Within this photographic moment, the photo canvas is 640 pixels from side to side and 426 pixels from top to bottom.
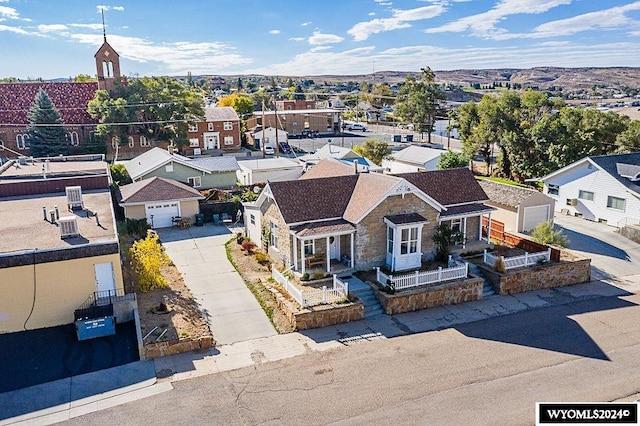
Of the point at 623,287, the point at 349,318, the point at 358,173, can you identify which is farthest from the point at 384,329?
the point at 623,287

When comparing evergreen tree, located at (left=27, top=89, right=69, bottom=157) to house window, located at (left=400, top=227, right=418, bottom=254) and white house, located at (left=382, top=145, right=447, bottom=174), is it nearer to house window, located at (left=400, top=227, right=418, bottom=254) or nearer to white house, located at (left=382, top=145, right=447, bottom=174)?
white house, located at (left=382, top=145, right=447, bottom=174)

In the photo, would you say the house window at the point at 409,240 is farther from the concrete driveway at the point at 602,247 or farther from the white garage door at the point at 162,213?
the white garage door at the point at 162,213

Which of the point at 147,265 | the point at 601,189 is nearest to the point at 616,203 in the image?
the point at 601,189

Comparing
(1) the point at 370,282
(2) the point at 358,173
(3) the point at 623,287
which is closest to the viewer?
(1) the point at 370,282

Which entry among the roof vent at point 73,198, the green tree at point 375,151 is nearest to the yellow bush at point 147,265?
the roof vent at point 73,198

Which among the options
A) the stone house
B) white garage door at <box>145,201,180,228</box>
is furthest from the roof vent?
the stone house

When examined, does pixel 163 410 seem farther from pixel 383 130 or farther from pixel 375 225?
pixel 383 130
